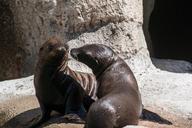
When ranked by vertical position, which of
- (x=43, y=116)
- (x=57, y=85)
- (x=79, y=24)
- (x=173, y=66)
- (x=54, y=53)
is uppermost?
(x=54, y=53)

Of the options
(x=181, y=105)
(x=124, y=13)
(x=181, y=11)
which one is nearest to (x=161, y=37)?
(x=181, y=11)

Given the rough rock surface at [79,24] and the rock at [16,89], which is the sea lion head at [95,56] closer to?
the rock at [16,89]

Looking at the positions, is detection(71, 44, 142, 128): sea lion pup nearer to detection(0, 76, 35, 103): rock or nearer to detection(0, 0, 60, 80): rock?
detection(0, 76, 35, 103): rock

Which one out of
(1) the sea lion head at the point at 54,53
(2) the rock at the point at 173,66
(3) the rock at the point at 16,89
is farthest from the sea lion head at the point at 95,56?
(2) the rock at the point at 173,66

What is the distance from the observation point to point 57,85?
689 cm

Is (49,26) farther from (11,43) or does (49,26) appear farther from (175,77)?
(175,77)

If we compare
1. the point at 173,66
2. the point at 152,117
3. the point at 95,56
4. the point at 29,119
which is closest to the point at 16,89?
the point at 29,119

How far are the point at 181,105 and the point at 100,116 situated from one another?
1.39 meters

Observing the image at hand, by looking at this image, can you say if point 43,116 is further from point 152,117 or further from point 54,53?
point 152,117

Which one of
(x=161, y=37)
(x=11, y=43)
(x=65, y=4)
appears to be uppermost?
(x=65, y=4)

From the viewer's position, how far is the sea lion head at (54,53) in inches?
266

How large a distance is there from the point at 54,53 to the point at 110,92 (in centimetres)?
71

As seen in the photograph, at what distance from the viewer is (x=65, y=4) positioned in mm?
8422

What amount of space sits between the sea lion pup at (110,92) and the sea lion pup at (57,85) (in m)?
0.16
